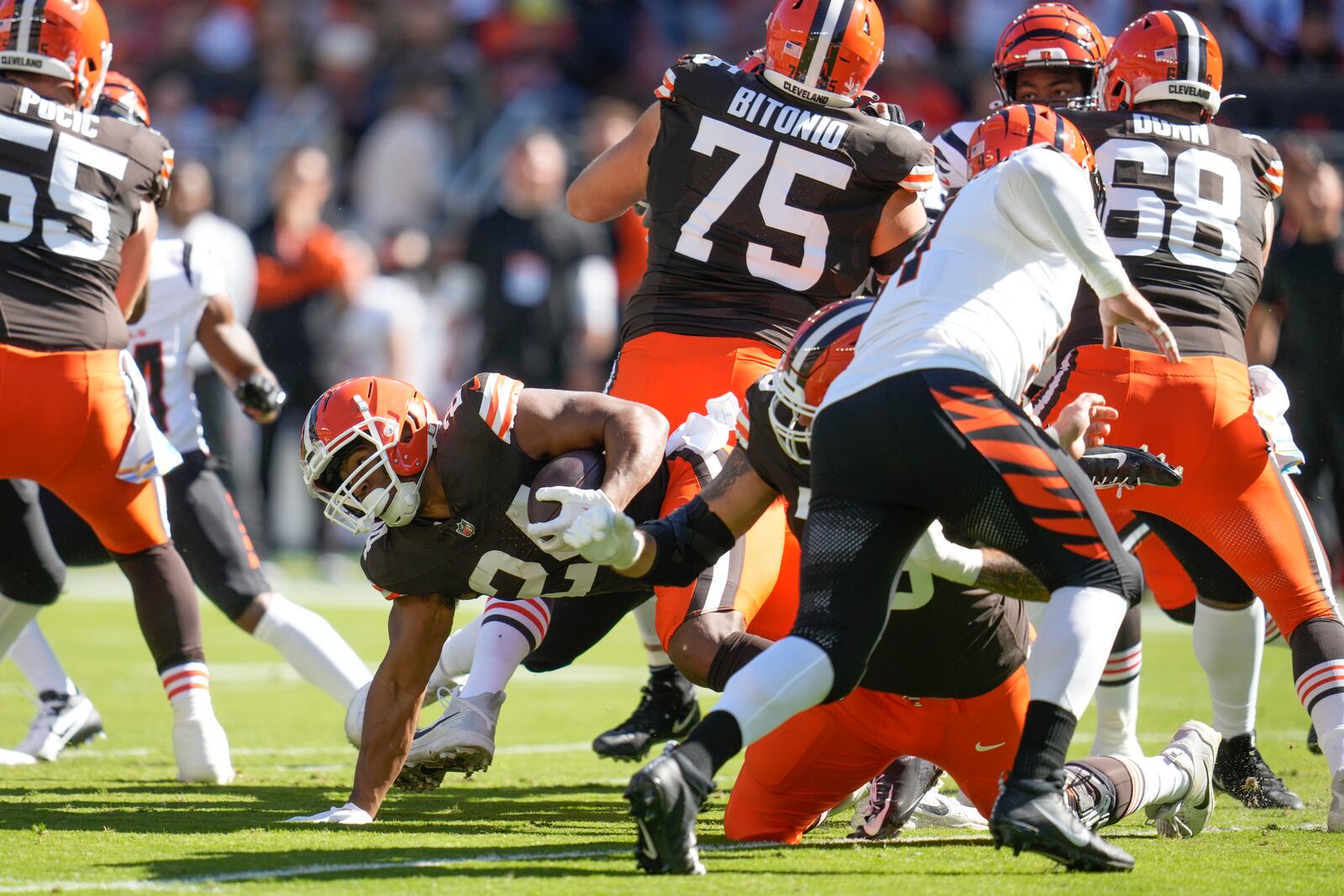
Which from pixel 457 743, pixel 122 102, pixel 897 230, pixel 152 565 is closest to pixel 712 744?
pixel 457 743

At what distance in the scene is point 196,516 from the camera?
5.64 m

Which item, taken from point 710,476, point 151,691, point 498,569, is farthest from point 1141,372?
point 151,691

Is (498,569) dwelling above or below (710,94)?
below

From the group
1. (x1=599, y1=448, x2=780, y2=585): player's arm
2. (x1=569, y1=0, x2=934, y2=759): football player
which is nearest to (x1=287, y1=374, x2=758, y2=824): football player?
(x1=599, y1=448, x2=780, y2=585): player's arm

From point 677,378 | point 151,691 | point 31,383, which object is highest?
point 677,378

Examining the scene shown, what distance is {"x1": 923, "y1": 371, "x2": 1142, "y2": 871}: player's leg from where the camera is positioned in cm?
335

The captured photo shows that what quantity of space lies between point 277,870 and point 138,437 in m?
1.82

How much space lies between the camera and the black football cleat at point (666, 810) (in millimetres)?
3254

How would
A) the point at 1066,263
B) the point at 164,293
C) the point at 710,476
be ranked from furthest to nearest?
the point at 164,293 < the point at 710,476 < the point at 1066,263

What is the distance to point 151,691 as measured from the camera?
24.2 feet

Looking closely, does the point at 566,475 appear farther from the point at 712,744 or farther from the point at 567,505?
the point at 712,744

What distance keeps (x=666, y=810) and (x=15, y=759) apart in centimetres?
312

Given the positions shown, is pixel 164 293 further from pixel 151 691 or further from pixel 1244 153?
pixel 1244 153

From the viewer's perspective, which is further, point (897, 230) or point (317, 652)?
point (317, 652)
